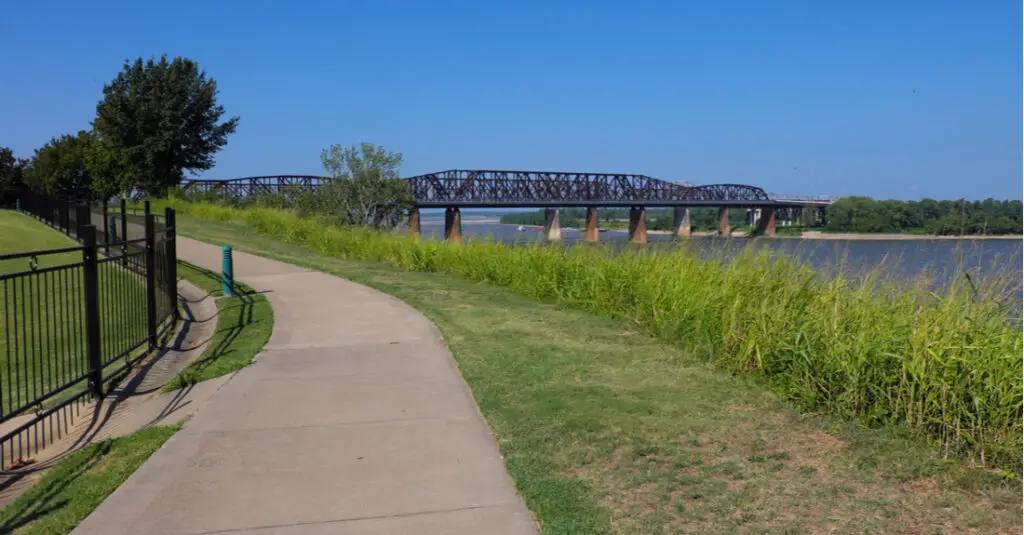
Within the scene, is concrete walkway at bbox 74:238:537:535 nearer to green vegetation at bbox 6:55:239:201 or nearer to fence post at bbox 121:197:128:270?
fence post at bbox 121:197:128:270

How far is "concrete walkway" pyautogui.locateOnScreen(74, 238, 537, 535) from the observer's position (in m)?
4.52

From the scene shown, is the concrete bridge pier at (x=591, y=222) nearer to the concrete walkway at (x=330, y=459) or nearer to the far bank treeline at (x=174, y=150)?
the far bank treeline at (x=174, y=150)

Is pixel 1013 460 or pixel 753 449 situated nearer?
pixel 1013 460

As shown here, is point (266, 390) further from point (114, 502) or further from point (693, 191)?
point (693, 191)

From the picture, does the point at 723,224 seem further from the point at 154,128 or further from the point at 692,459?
the point at 692,459

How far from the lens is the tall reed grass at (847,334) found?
5598mm

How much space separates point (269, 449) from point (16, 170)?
95.1 metres

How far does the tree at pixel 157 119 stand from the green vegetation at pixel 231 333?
3706 centimetres

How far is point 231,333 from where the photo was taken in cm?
1062

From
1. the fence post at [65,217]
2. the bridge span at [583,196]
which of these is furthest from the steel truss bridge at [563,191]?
the fence post at [65,217]

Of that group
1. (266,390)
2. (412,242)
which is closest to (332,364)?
(266,390)

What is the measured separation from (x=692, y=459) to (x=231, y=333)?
7.51 metres

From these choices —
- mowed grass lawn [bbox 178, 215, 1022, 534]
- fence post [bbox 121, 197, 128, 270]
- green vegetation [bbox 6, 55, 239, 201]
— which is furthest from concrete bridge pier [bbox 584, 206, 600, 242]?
mowed grass lawn [bbox 178, 215, 1022, 534]

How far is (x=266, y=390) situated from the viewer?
7.47 meters
